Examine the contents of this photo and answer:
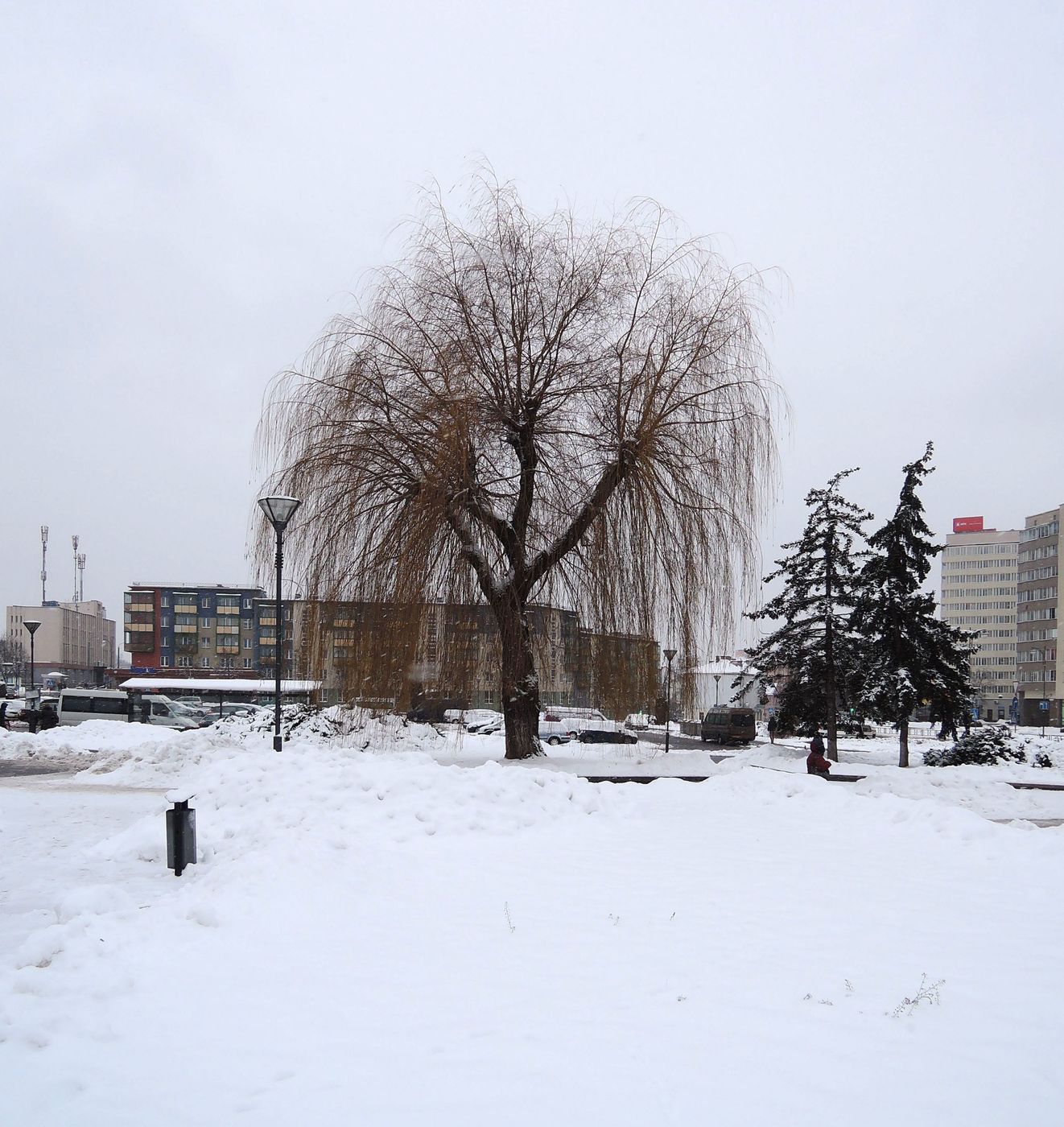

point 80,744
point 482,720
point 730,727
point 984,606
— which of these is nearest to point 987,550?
point 984,606

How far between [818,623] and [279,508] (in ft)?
76.8

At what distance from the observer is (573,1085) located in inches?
168

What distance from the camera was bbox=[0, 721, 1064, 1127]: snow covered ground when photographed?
4.20m

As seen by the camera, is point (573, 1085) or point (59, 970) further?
point (59, 970)

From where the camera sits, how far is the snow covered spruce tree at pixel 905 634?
103 feet

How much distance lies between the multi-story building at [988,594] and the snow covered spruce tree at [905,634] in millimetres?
115833

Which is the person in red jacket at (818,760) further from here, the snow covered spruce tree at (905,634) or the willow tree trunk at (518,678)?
the snow covered spruce tree at (905,634)

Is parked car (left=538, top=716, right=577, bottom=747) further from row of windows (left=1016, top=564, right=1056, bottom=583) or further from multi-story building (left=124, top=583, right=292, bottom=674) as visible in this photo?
multi-story building (left=124, top=583, right=292, bottom=674)

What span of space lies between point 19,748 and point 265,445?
14.7 metres

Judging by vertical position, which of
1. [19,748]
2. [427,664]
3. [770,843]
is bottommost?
[19,748]

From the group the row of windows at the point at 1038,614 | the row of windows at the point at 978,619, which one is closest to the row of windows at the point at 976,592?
the row of windows at the point at 978,619

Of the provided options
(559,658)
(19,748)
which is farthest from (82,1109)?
(19,748)

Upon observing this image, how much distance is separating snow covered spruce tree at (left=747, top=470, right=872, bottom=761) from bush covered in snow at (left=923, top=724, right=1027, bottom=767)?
Result: 5.42 meters

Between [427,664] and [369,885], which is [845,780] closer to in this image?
[427,664]
